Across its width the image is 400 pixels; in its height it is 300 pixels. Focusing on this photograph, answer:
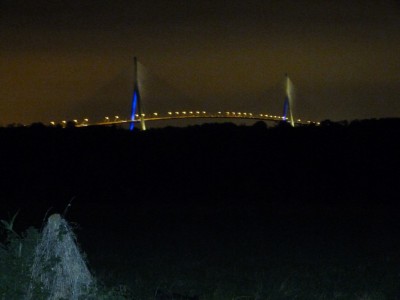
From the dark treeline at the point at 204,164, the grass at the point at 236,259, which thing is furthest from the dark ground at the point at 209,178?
the grass at the point at 236,259

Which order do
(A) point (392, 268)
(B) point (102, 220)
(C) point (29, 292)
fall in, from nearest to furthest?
(C) point (29, 292)
(A) point (392, 268)
(B) point (102, 220)

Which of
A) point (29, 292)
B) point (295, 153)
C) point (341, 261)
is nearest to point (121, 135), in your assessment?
point (295, 153)

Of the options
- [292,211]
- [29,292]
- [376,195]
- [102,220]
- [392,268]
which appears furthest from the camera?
[376,195]

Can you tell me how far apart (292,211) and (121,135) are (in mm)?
5067

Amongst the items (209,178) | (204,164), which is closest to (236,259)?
(209,178)

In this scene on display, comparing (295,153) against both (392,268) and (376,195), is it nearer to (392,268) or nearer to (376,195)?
(376,195)

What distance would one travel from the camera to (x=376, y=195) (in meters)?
17.2

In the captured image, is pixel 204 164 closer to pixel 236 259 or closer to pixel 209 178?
pixel 209 178

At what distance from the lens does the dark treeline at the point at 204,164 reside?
57.1 ft

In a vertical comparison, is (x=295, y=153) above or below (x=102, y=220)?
above

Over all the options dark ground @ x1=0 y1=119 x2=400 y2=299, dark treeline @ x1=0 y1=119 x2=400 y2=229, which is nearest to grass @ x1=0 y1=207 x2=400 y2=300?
dark ground @ x1=0 y1=119 x2=400 y2=299

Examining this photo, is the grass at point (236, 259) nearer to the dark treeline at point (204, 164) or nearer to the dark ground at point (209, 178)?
the dark ground at point (209, 178)

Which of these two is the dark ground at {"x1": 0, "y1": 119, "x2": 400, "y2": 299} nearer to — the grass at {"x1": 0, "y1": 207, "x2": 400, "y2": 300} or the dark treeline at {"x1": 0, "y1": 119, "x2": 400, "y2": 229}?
the dark treeline at {"x1": 0, "y1": 119, "x2": 400, "y2": 229}

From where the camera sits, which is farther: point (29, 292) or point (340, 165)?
point (340, 165)
